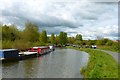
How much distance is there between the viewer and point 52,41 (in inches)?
4766

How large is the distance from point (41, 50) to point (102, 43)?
62.8m

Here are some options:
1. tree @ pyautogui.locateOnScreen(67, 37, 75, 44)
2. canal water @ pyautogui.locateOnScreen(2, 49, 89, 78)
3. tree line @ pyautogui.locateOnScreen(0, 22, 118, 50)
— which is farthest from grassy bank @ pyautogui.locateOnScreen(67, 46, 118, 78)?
tree @ pyautogui.locateOnScreen(67, 37, 75, 44)

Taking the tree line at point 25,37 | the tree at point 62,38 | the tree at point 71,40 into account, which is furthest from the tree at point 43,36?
the tree at point 71,40

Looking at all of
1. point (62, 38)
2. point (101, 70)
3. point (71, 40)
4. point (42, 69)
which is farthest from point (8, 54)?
point (71, 40)

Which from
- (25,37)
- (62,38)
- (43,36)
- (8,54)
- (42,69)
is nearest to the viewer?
(42,69)


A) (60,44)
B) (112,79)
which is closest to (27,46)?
(112,79)

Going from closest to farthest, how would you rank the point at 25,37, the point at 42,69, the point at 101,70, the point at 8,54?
1. the point at 101,70
2. the point at 42,69
3. the point at 8,54
4. the point at 25,37

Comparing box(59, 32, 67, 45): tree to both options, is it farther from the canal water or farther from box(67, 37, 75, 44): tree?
the canal water

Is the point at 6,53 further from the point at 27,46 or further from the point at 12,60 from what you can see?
the point at 27,46

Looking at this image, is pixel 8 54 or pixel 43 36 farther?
pixel 43 36

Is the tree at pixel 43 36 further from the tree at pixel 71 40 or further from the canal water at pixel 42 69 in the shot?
the canal water at pixel 42 69

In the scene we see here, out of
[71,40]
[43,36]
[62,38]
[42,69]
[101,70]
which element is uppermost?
[43,36]

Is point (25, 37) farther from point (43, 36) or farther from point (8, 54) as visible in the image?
point (8, 54)

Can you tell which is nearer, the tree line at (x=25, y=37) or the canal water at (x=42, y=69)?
the canal water at (x=42, y=69)
